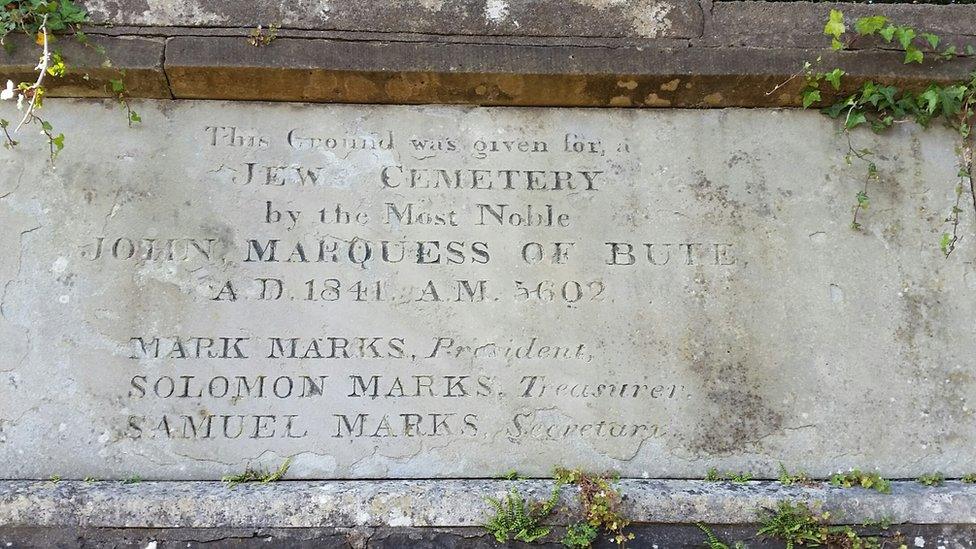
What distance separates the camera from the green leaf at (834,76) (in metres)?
3.11

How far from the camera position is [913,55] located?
3.13 meters

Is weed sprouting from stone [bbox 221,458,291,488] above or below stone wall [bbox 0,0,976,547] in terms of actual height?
below

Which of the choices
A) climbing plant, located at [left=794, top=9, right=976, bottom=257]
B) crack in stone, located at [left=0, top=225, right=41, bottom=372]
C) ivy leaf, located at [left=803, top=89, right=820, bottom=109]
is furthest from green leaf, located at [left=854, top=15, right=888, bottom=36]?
crack in stone, located at [left=0, top=225, right=41, bottom=372]

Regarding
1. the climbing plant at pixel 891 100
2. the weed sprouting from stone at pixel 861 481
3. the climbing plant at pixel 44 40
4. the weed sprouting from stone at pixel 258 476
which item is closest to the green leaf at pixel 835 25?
the climbing plant at pixel 891 100

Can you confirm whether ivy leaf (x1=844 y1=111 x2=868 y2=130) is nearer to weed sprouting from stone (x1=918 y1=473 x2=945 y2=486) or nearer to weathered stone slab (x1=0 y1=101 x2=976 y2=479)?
weathered stone slab (x1=0 y1=101 x2=976 y2=479)

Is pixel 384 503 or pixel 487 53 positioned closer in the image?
pixel 384 503

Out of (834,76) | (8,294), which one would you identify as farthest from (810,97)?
(8,294)

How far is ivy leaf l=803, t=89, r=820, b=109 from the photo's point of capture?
320cm

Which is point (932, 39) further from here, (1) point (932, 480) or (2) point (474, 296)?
(2) point (474, 296)

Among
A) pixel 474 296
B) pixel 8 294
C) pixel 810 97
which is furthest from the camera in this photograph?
pixel 810 97

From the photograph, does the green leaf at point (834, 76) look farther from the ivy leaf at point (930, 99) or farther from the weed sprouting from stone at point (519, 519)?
the weed sprouting from stone at point (519, 519)

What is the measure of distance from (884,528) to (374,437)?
1.86 m

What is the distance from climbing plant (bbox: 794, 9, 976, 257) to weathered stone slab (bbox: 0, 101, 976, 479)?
0.05 metres

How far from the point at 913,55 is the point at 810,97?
17.1 inches
